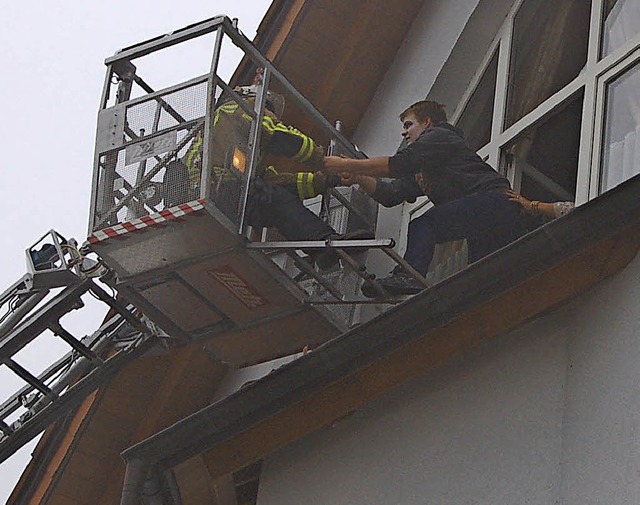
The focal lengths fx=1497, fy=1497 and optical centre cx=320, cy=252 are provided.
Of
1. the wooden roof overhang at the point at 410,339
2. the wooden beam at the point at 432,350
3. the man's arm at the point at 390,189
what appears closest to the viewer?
the wooden roof overhang at the point at 410,339

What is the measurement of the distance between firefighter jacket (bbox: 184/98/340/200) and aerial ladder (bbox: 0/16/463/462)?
0.14ft

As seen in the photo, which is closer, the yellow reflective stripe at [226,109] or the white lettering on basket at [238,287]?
the yellow reflective stripe at [226,109]

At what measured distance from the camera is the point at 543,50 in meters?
9.24

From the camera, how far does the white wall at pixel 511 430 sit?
595cm

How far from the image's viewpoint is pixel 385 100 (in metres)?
10.3

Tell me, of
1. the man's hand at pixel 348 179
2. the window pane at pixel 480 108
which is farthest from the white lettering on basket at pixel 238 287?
the window pane at pixel 480 108

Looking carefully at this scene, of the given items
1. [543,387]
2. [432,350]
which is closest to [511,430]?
[543,387]

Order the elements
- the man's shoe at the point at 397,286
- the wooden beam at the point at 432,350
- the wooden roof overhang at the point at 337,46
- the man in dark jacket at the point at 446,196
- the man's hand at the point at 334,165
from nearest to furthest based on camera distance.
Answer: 1. the wooden beam at the point at 432,350
2. the man's shoe at the point at 397,286
3. the man in dark jacket at the point at 446,196
4. the man's hand at the point at 334,165
5. the wooden roof overhang at the point at 337,46

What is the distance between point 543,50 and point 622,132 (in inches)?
61.0

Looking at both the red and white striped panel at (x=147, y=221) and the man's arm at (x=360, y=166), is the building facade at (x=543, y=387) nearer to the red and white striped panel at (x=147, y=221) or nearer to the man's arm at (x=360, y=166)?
the man's arm at (x=360, y=166)

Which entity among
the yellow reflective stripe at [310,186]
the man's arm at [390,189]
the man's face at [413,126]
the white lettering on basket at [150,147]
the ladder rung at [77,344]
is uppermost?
the man's face at [413,126]

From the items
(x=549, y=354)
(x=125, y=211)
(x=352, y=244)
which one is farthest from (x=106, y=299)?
(x=549, y=354)

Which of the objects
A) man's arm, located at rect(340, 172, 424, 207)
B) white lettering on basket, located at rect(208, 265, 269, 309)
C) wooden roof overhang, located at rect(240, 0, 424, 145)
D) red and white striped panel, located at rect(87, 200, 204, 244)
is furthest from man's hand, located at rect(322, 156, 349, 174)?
wooden roof overhang, located at rect(240, 0, 424, 145)

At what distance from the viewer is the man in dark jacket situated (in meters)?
8.28
